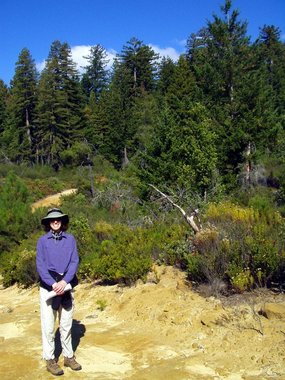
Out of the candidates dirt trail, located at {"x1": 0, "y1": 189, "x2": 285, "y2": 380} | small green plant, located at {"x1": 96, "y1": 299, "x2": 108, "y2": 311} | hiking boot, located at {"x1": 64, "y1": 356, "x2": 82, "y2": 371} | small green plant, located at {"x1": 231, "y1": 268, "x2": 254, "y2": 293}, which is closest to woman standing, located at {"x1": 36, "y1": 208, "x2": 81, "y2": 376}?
hiking boot, located at {"x1": 64, "y1": 356, "x2": 82, "y2": 371}

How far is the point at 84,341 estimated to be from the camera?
6094 mm

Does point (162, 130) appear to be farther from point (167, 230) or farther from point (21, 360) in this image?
point (21, 360)

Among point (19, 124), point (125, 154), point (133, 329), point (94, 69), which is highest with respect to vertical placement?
point (94, 69)

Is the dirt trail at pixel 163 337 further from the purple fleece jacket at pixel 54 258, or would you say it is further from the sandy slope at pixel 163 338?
the purple fleece jacket at pixel 54 258

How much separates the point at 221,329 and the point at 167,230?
13.5 feet

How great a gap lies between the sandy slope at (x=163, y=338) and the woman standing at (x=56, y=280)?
0.84 ft

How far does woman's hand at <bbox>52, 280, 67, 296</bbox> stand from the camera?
5047mm

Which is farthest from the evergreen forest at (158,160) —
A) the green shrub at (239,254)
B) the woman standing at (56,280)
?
the woman standing at (56,280)

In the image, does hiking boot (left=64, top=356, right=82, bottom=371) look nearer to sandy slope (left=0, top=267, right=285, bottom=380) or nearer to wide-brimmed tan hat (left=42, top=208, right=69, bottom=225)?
sandy slope (left=0, top=267, right=285, bottom=380)

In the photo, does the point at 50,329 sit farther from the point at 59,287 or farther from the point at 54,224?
the point at 54,224

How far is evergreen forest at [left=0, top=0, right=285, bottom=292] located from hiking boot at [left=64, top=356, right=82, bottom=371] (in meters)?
2.72

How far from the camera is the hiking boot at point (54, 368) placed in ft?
16.1

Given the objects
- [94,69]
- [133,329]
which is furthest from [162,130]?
[94,69]

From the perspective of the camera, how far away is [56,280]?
528cm
